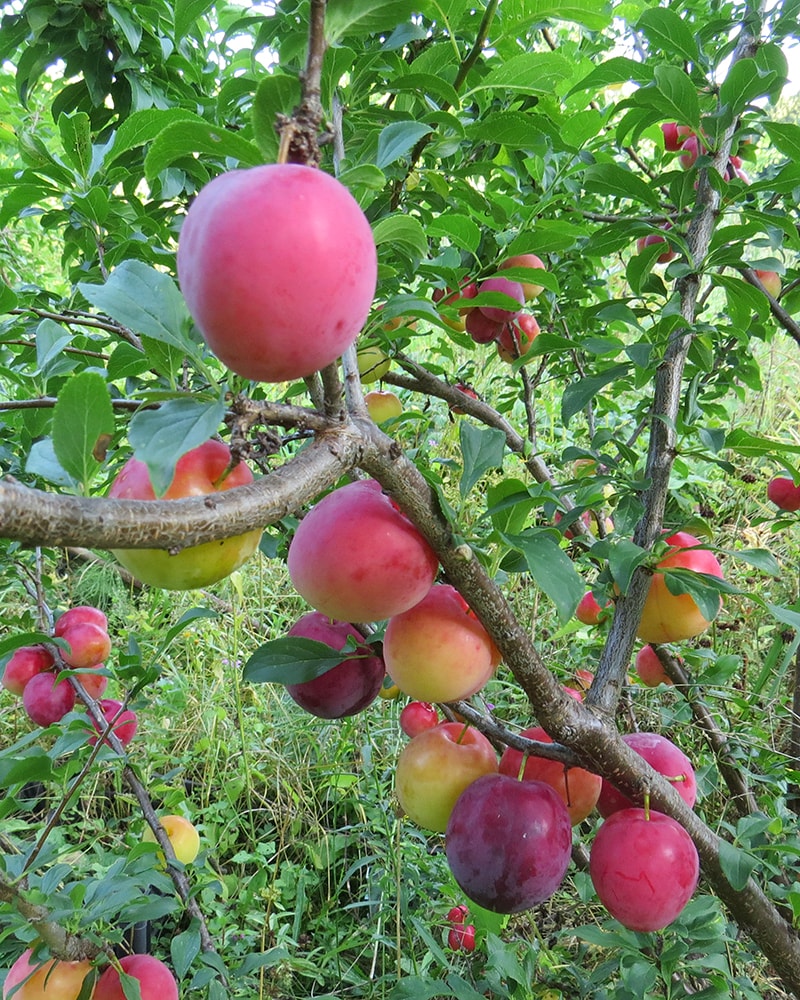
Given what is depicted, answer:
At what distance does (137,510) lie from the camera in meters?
0.34

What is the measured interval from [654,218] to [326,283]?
30.7 inches

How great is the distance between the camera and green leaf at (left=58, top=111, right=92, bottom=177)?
0.83 meters

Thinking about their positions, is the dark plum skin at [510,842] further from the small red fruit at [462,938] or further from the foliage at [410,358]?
the small red fruit at [462,938]

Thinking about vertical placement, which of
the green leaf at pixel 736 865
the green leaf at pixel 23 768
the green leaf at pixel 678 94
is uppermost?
the green leaf at pixel 678 94

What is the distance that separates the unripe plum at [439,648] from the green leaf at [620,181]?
57 cm

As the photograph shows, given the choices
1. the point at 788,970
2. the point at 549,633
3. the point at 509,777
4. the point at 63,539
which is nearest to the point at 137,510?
the point at 63,539

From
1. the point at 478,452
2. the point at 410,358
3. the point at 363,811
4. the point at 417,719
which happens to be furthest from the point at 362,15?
the point at 363,811

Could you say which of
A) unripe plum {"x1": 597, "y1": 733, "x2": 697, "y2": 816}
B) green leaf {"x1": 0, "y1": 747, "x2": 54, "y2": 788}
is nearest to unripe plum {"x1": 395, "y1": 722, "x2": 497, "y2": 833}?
unripe plum {"x1": 597, "y1": 733, "x2": 697, "y2": 816}

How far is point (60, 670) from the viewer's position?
54.3 inches

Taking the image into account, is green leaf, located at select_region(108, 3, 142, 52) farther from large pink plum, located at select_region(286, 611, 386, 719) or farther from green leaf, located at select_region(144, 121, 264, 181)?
large pink plum, located at select_region(286, 611, 386, 719)

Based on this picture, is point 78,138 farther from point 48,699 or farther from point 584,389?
point 48,699

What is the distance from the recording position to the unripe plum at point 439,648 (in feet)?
2.12

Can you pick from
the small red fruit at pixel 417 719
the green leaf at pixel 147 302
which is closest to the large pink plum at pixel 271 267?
the green leaf at pixel 147 302

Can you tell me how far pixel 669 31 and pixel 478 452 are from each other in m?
0.66
